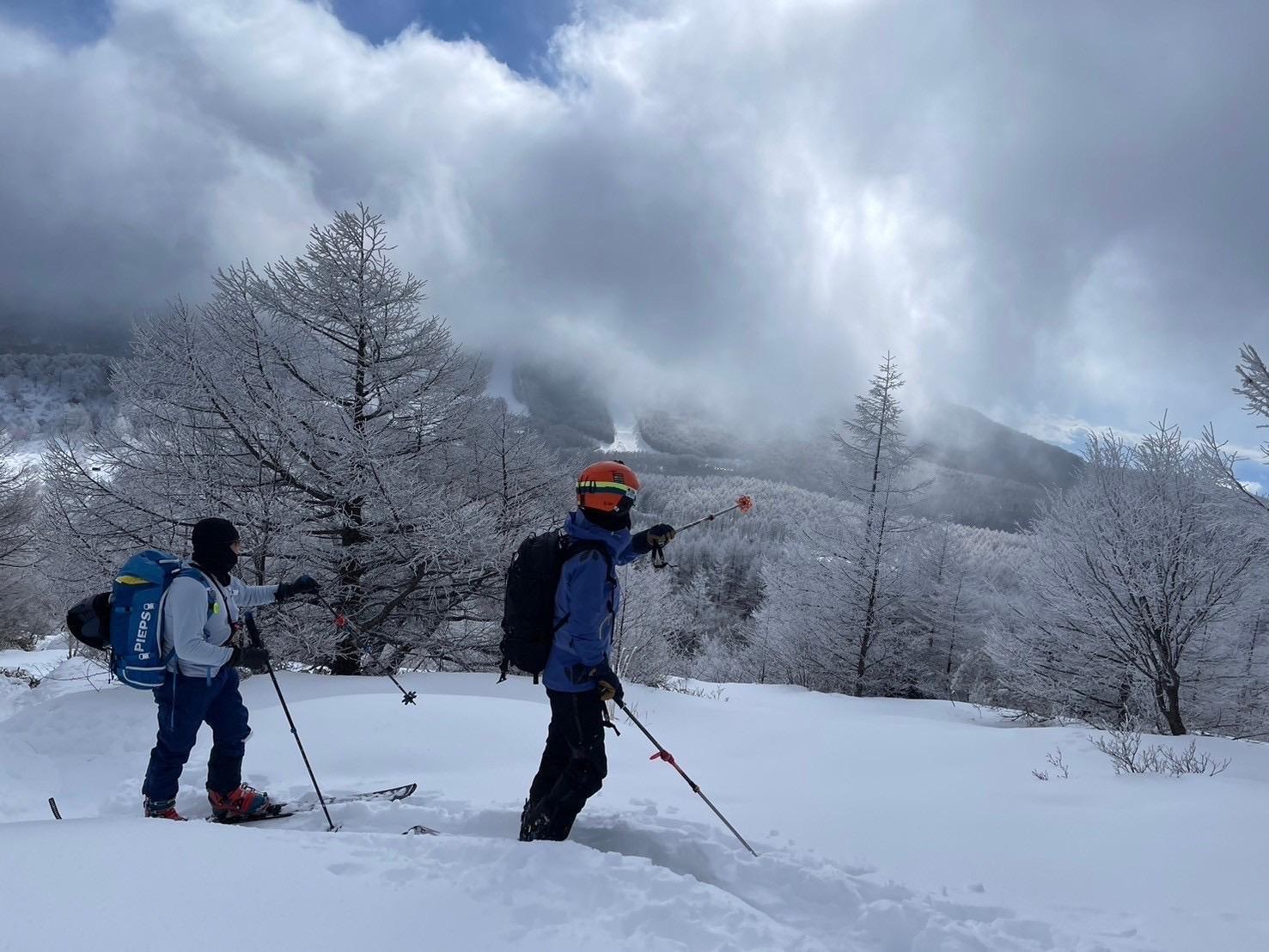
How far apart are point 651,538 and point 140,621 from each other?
3.14 meters

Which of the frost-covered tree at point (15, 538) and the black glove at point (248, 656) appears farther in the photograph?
the frost-covered tree at point (15, 538)

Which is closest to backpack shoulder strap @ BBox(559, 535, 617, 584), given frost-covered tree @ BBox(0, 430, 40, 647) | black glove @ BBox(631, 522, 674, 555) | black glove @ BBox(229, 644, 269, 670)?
black glove @ BBox(631, 522, 674, 555)

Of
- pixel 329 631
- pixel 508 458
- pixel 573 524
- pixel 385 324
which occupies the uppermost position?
pixel 385 324

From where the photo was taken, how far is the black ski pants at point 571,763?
356 cm

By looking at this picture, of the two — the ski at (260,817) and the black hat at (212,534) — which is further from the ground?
the black hat at (212,534)

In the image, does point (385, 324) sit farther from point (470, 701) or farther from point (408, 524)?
point (470, 701)

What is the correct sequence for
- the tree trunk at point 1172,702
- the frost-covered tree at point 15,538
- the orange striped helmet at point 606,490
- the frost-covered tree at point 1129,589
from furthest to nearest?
the frost-covered tree at point 15,538 < the frost-covered tree at point 1129,589 < the tree trunk at point 1172,702 < the orange striped helmet at point 606,490

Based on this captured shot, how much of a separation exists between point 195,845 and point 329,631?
339 inches

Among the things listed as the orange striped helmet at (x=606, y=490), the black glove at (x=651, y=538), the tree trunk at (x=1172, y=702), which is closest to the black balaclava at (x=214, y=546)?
the orange striped helmet at (x=606, y=490)

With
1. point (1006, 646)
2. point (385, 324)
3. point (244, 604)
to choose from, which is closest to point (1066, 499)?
point (1006, 646)

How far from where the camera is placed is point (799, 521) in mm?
20781

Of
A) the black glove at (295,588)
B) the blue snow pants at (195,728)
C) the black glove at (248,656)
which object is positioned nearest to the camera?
the blue snow pants at (195,728)

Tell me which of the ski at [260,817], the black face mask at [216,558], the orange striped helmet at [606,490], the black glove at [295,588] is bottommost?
the ski at [260,817]

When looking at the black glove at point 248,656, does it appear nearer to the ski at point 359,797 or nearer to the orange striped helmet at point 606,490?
the ski at point 359,797
